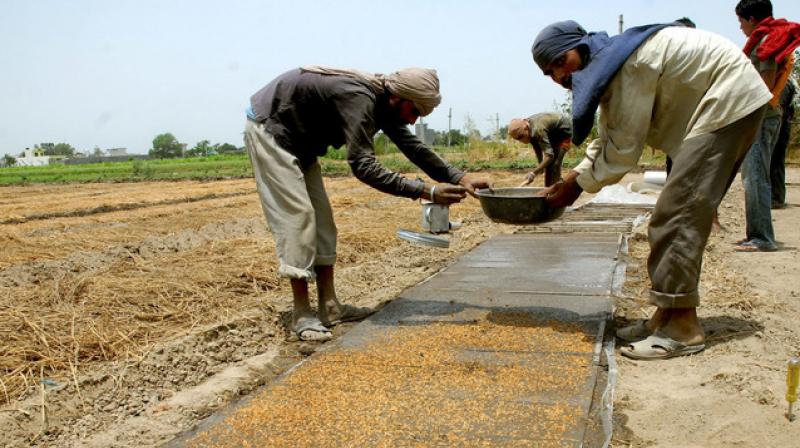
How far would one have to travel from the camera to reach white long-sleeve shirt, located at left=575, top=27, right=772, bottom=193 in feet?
8.50

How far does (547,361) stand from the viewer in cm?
268

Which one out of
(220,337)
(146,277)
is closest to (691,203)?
(220,337)

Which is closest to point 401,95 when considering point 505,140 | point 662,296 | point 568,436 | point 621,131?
point 621,131

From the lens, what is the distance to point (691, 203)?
2.67 metres

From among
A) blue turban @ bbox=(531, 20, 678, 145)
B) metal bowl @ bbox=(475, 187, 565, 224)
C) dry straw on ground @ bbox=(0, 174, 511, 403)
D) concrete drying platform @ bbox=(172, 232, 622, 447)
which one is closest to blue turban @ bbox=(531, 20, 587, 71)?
blue turban @ bbox=(531, 20, 678, 145)

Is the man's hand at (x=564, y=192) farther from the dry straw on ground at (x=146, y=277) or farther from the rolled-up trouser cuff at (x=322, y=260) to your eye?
the dry straw on ground at (x=146, y=277)

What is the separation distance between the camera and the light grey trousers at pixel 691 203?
8.64 feet

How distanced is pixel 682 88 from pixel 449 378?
153 centimetres

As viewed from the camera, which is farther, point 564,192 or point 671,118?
point 564,192

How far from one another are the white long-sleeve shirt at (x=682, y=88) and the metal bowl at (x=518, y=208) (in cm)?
51

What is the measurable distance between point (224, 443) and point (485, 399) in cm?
92

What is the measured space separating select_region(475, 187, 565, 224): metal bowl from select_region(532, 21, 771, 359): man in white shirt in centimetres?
35

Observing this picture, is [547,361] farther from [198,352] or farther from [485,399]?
[198,352]

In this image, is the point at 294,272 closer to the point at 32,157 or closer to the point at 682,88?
the point at 682,88
